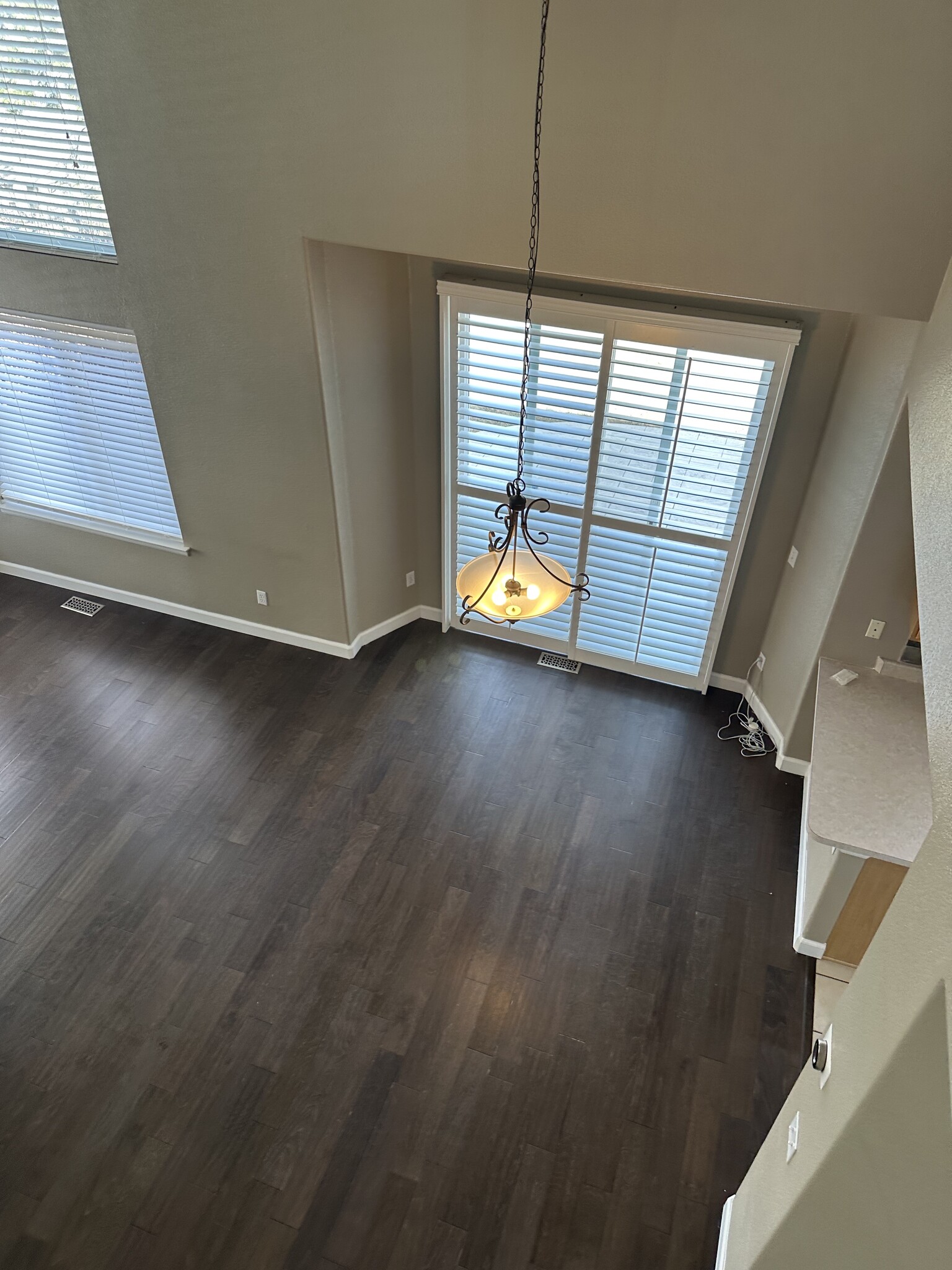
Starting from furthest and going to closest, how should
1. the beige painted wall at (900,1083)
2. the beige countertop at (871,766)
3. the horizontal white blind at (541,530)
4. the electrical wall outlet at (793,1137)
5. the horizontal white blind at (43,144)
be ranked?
the horizontal white blind at (541,530), the horizontal white blind at (43,144), the beige countertop at (871,766), the electrical wall outlet at (793,1137), the beige painted wall at (900,1083)

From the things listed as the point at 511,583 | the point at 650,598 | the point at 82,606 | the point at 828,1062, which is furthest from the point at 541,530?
the point at 82,606

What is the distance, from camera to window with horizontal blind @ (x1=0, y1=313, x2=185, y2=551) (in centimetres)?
561

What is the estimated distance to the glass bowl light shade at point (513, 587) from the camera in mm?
3203

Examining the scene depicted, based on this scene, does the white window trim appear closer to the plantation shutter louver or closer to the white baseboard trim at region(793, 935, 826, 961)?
the plantation shutter louver

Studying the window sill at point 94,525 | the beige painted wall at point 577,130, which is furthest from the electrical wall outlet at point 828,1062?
the window sill at point 94,525

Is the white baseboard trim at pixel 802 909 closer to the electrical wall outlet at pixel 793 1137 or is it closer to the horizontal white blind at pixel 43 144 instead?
the electrical wall outlet at pixel 793 1137

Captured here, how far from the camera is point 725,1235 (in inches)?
132

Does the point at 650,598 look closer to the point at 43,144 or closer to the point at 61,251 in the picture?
the point at 61,251

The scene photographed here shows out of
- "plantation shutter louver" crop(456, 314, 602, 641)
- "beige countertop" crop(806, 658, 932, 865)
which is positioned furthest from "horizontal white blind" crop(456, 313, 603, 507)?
"beige countertop" crop(806, 658, 932, 865)

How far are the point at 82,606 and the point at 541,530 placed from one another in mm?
3906

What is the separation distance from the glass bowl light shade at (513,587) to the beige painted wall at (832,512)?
209 cm

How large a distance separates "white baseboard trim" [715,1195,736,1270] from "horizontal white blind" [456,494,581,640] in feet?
11.5

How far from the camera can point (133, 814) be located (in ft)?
16.7

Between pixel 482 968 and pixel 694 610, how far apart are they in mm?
2774
